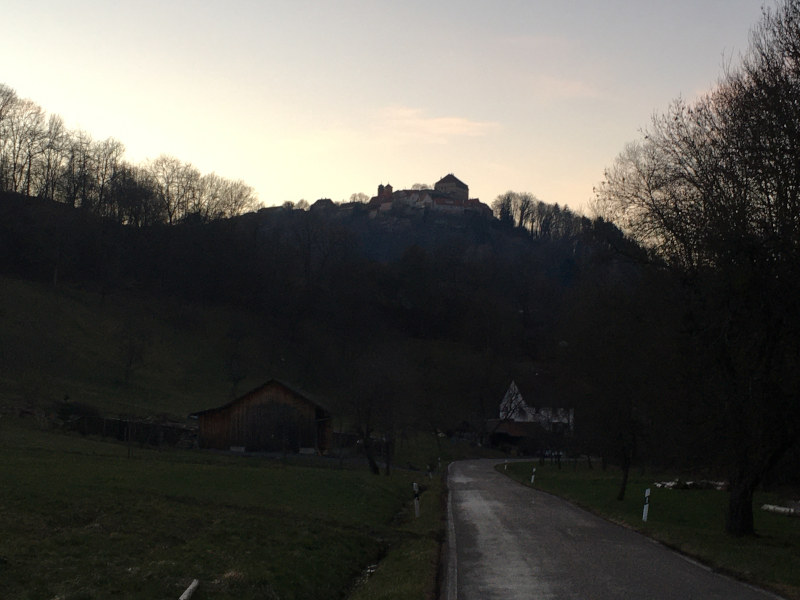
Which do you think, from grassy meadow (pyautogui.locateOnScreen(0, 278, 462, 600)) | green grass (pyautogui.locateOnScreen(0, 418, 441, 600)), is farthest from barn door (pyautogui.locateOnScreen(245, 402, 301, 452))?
green grass (pyautogui.locateOnScreen(0, 418, 441, 600))

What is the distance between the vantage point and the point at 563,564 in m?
15.6

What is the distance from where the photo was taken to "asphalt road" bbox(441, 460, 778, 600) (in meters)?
12.9

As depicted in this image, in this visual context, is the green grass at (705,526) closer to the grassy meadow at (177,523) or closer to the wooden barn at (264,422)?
the grassy meadow at (177,523)

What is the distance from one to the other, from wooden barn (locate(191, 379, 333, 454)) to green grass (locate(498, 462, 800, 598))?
64.3ft

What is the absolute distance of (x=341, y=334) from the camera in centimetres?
10175

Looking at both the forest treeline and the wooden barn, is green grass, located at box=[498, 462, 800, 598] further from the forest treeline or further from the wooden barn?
the forest treeline

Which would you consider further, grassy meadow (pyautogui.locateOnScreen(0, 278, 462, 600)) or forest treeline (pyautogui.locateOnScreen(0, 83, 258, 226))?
forest treeline (pyautogui.locateOnScreen(0, 83, 258, 226))

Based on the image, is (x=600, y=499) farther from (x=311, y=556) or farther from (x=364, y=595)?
(x=364, y=595)

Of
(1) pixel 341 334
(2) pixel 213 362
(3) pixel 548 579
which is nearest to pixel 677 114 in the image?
(3) pixel 548 579

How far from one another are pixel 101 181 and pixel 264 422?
50.1m

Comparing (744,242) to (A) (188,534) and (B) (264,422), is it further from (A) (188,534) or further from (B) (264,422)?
(B) (264,422)

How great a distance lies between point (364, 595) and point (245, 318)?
86.7 m

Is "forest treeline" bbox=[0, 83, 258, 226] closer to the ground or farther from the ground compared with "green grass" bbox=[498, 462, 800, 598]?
farther from the ground

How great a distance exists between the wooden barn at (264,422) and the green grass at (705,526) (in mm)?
19603
